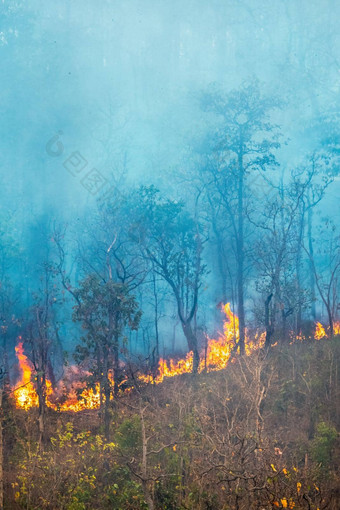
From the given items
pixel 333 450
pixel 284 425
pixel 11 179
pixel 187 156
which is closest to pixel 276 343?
pixel 284 425

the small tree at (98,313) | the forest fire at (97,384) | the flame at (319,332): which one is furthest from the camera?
the flame at (319,332)

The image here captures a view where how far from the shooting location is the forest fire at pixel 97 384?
78.6ft

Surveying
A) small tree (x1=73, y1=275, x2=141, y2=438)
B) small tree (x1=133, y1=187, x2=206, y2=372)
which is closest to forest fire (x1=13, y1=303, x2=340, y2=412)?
small tree (x1=73, y1=275, x2=141, y2=438)

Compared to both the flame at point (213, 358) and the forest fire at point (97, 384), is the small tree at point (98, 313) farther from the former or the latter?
the flame at point (213, 358)

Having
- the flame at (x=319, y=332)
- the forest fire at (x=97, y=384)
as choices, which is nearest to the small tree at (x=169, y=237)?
the forest fire at (x=97, y=384)

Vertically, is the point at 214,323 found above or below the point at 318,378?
above

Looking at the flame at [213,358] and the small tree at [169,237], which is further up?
the small tree at [169,237]

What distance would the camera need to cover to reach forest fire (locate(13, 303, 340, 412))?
944 inches

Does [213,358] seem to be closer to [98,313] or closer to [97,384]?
[97,384]

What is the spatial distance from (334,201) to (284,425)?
4620cm

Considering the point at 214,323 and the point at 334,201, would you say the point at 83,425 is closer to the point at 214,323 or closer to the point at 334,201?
the point at 214,323

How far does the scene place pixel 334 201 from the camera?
201 ft

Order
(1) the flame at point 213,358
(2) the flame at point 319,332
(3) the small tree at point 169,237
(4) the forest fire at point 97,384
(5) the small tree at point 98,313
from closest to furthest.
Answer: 1. (5) the small tree at point 98,313
2. (4) the forest fire at point 97,384
3. (1) the flame at point 213,358
4. (2) the flame at point 319,332
5. (3) the small tree at point 169,237

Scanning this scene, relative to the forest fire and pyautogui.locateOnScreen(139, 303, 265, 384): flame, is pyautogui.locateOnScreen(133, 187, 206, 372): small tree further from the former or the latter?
the forest fire
